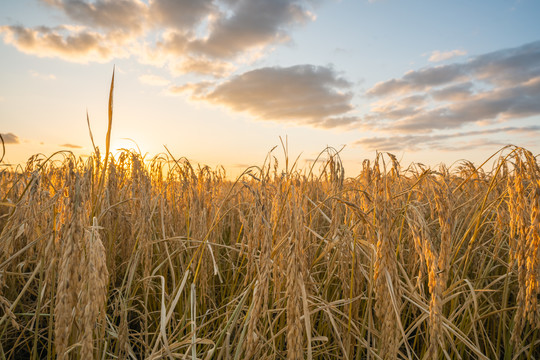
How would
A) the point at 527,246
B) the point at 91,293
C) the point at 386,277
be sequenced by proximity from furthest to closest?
the point at 527,246
the point at 386,277
the point at 91,293

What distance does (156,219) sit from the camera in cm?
313

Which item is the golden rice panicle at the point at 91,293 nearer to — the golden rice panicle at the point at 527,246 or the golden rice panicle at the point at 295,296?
the golden rice panicle at the point at 295,296

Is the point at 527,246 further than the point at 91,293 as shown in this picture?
Yes

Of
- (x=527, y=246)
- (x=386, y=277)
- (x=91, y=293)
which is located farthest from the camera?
(x=527, y=246)

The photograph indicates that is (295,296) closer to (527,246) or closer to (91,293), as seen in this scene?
(91,293)

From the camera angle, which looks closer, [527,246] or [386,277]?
[386,277]

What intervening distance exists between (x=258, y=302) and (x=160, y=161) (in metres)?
2.61

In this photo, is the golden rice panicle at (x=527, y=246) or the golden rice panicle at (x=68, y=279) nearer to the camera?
the golden rice panicle at (x=68, y=279)

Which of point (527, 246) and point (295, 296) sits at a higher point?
point (527, 246)

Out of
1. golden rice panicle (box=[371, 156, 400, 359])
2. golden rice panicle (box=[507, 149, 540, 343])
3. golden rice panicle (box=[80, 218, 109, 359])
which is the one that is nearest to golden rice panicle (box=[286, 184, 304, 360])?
golden rice panicle (box=[371, 156, 400, 359])

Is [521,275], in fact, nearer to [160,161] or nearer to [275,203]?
[275,203]

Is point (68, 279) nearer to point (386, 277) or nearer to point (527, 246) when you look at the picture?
point (386, 277)

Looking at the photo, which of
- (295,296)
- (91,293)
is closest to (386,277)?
(295,296)

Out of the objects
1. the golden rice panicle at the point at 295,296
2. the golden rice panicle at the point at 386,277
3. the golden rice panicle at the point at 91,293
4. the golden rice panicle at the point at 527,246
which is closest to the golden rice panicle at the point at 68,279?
the golden rice panicle at the point at 91,293
